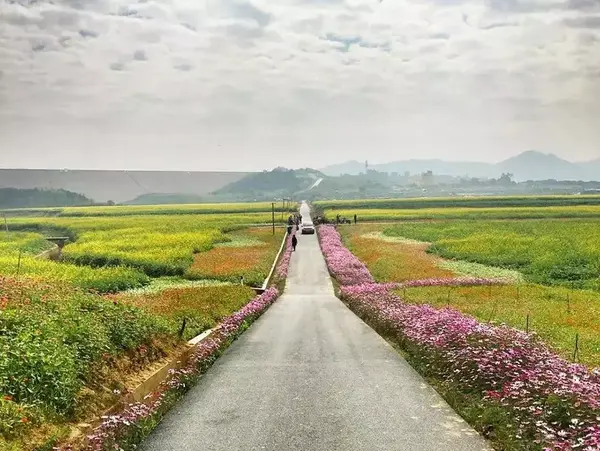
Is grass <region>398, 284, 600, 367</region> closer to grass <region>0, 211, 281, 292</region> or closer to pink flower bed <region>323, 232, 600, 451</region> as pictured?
pink flower bed <region>323, 232, 600, 451</region>

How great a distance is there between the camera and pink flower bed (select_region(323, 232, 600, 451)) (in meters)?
8.95

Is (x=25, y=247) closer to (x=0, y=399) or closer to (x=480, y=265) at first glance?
(x=480, y=265)

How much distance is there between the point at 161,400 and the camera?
11984mm

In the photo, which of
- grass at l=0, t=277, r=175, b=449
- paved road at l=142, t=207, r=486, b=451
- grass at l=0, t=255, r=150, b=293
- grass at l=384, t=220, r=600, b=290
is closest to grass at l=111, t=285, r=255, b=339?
paved road at l=142, t=207, r=486, b=451

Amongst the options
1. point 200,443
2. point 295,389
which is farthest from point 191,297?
point 200,443

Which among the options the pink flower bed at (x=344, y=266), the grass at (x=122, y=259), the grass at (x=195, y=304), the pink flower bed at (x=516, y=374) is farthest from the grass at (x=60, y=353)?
the pink flower bed at (x=344, y=266)

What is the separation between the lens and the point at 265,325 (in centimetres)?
2297

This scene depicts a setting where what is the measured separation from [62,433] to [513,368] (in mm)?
8766

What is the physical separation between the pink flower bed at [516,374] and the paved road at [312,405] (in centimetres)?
81

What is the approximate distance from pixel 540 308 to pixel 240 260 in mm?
27927

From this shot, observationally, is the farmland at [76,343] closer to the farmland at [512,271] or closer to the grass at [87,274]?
the grass at [87,274]

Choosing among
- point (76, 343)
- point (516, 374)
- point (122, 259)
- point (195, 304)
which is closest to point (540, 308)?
point (516, 374)

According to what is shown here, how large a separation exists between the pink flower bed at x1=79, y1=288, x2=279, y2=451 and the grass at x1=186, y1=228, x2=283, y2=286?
16735 mm

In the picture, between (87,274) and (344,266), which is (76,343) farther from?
(344,266)
